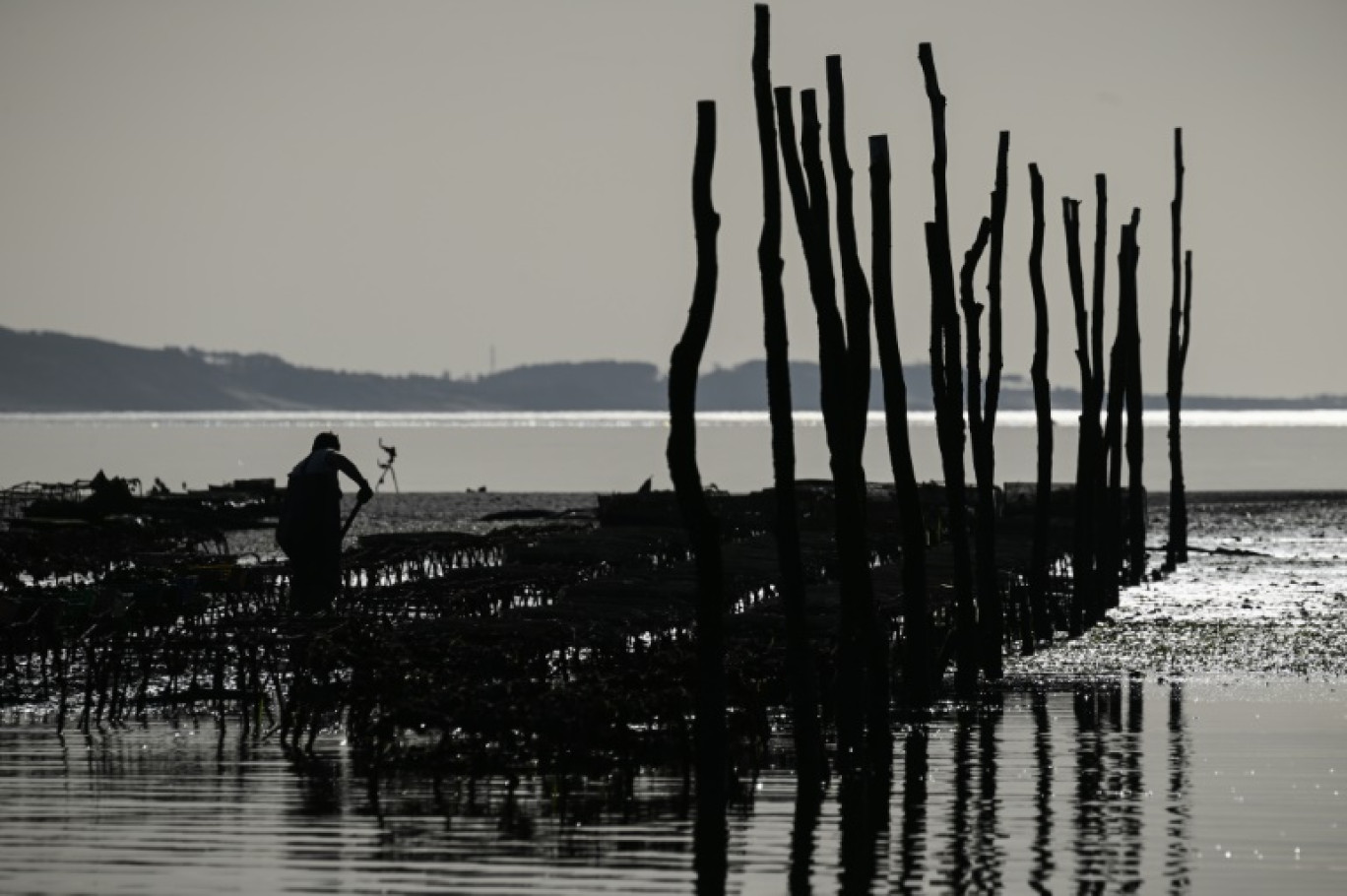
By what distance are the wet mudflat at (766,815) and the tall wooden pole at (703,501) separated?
354mm

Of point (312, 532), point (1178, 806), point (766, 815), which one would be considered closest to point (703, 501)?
point (766, 815)

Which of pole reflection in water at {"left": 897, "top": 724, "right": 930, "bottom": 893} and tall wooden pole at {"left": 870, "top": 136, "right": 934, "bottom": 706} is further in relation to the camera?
tall wooden pole at {"left": 870, "top": 136, "right": 934, "bottom": 706}

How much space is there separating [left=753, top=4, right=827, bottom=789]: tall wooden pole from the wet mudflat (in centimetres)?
44

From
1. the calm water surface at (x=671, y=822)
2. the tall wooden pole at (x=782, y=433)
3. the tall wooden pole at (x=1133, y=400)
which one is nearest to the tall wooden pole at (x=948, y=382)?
the calm water surface at (x=671, y=822)

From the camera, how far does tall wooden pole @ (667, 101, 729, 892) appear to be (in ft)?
54.1

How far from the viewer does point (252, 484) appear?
6253 cm

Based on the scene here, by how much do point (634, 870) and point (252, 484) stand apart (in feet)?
162

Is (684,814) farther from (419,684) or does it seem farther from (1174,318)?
(1174,318)

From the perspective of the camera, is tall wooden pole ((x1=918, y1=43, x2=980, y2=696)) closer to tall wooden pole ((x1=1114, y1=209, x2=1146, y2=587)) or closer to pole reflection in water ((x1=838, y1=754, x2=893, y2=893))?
pole reflection in water ((x1=838, y1=754, x2=893, y2=893))

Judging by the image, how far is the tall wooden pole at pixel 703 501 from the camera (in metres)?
16.5

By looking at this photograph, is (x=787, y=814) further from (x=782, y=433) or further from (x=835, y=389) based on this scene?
(x=835, y=389)

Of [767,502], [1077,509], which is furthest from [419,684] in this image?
[767,502]

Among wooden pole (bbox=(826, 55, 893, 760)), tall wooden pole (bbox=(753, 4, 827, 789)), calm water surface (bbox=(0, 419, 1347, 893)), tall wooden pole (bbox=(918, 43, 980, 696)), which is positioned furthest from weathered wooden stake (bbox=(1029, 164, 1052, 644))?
tall wooden pole (bbox=(753, 4, 827, 789))

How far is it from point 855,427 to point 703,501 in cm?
395
